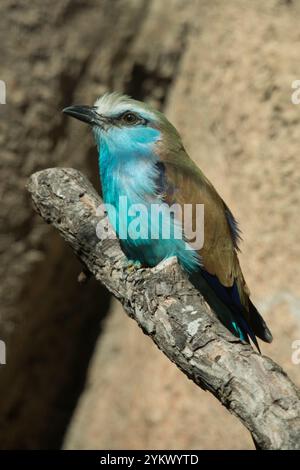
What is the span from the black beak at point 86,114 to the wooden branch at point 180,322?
0.45m

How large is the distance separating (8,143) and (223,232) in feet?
6.16

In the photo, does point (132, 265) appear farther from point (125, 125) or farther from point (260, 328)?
point (125, 125)

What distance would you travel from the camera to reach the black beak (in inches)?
186

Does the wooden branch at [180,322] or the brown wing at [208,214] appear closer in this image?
the wooden branch at [180,322]

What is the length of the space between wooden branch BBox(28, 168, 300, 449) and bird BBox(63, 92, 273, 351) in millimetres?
133

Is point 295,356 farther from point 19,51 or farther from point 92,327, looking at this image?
point 19,51

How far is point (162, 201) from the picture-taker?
14.4 ft

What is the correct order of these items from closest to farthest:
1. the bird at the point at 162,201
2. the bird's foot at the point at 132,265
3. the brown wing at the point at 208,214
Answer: the bird's foot at the point at 132,265, the bird at the point at 162,201, the brown wing at the point at 208,214

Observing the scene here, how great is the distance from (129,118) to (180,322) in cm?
153

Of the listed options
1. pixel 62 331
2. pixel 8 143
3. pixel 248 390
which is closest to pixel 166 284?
pixel 248 390

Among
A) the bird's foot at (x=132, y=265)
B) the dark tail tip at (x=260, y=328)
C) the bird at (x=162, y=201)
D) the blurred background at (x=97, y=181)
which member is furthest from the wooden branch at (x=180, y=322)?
the blurred background at (x=97, y=181)

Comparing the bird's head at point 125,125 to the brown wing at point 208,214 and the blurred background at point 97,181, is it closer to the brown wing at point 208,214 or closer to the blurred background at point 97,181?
the brown wing at point 208,214

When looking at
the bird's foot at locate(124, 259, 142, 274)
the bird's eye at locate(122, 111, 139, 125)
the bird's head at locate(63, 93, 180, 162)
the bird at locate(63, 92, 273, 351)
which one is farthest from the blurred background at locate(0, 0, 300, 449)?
the bird's foot at locate(124, 259, 142, 274)

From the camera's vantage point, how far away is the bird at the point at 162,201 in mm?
4281
